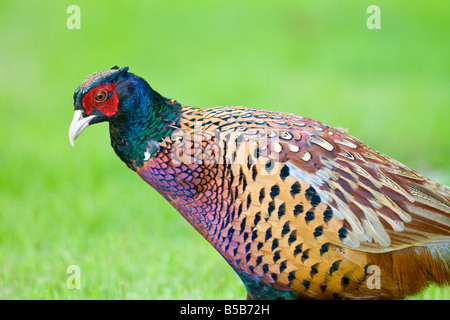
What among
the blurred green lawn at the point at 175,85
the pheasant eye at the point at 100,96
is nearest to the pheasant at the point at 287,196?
the pheasant eye at the point at 100,96

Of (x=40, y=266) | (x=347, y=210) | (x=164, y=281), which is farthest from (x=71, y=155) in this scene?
(x=347, y=210)

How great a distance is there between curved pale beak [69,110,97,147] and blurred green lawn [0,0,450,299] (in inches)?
72.7

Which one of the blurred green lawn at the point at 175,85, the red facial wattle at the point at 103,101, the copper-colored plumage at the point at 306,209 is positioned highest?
the blurred green lawn at the point at 175,85

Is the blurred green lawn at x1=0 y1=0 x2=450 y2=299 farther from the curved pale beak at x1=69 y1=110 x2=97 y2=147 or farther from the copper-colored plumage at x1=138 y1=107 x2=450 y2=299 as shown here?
the curved pale beak at x1=69 y1=110 x2=97 y2=147

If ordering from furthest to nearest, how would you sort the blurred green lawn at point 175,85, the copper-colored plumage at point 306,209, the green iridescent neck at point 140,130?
the blurred green lawn at point 175,85 → the green iridescent neck at point 140,130 → the copper-colored plumage at point 306,209

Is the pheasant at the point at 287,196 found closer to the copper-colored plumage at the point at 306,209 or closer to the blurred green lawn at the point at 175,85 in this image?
the copper-colored plumage at the point at 306,209

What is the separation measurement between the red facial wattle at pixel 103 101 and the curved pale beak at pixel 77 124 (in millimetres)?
30

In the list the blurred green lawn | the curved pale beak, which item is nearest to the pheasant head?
the curved pale beak

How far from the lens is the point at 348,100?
251 inches

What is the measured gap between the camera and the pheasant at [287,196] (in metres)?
2.41

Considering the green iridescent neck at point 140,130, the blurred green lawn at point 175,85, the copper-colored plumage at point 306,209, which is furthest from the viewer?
the blurred green lawn at point 175,85

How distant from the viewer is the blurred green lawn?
4.80m

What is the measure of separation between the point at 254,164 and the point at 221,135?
22 centimetres

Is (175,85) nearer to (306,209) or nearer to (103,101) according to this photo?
(103,101)
